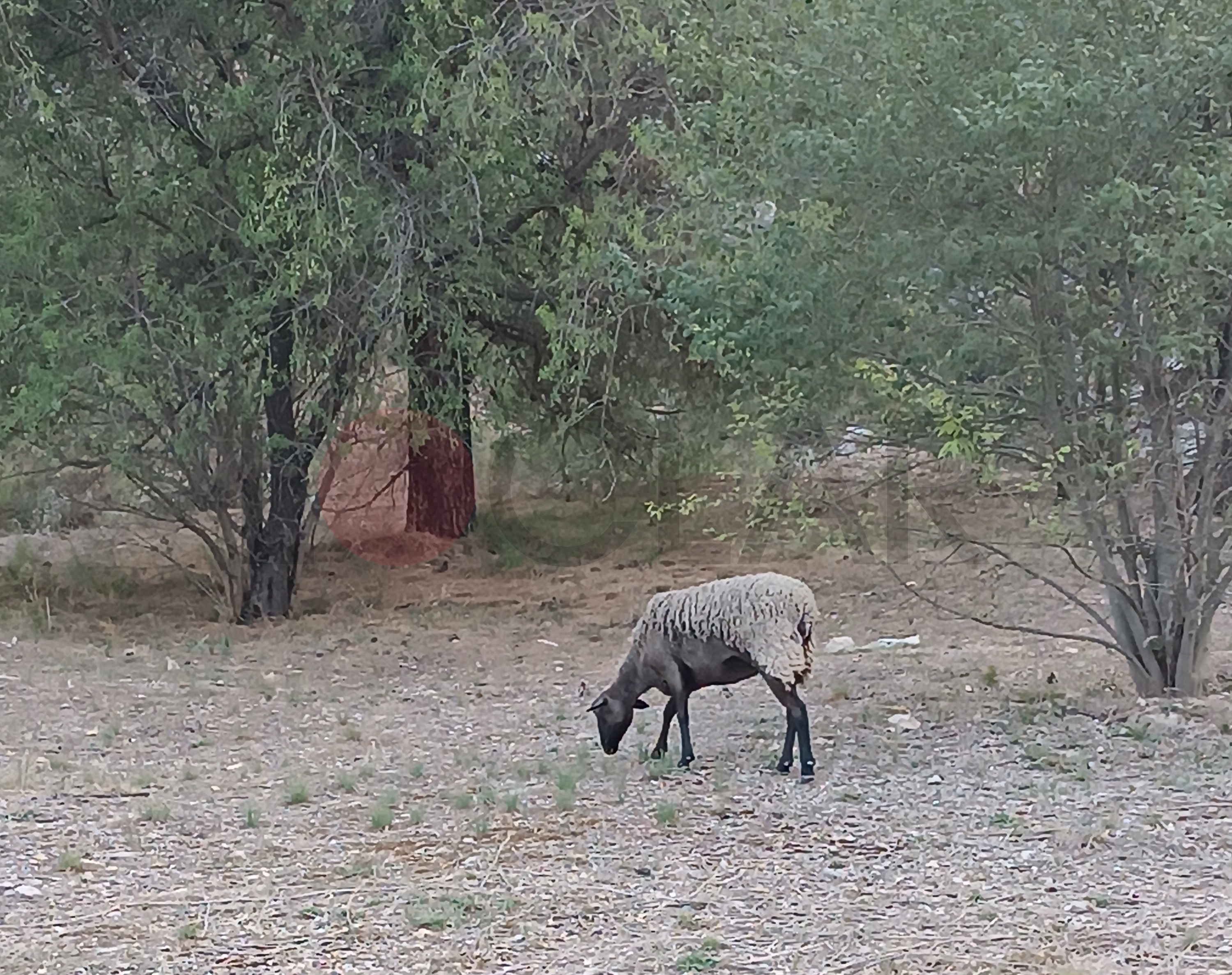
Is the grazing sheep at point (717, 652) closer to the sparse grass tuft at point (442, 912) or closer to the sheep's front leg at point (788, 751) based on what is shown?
the sheep's front leg at point (788, 751)

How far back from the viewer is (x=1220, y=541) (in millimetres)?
9070

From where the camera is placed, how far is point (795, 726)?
8.17m

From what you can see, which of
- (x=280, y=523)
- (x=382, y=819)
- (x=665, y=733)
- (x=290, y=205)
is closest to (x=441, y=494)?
(x=280, y=523)

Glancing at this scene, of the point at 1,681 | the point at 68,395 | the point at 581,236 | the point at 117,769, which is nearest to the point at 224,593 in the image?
the point at 68,395

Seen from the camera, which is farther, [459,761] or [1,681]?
[1,681]

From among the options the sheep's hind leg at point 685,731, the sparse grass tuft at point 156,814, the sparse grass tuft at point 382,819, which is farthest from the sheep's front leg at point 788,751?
the sparse grass tuft at point 156,814

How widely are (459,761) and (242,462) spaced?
228 inches

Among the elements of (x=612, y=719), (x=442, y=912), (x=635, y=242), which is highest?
(x=635, y=242)

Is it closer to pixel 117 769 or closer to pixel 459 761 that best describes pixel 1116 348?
pixel 459 761

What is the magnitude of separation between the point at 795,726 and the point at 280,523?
7.54 metres

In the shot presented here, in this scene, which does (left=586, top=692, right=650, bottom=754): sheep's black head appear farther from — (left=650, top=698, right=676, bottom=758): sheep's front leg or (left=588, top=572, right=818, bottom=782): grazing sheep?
(left=650, top=698, right=676, bottom=758): sheep's front leg

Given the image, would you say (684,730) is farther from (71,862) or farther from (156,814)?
(71,862)

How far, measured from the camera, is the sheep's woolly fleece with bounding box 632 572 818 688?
7.96 m

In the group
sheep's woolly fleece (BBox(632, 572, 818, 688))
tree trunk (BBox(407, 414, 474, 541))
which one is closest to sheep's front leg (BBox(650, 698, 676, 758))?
sheep's woolly fleece (BBox(632, 572, 818, 688))
